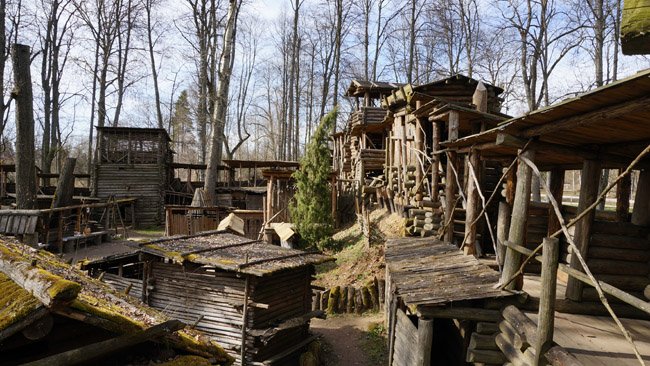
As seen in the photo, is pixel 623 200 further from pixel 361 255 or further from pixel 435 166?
pixel 361 255

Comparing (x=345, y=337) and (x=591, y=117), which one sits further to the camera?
(x=345, y=337)

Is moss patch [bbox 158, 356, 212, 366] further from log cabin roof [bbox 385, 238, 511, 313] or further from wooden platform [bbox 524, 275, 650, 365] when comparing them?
wooden platform [bbox 524, 275, 650, 365]

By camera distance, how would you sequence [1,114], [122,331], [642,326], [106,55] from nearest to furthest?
[122,331] < [642,326] < [1,114] < [106,55]

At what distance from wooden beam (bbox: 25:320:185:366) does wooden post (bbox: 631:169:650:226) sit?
23.6 ft

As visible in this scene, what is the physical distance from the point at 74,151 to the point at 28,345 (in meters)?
60.5

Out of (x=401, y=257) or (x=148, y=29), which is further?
(x=148, y=29)

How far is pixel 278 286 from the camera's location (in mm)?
10609

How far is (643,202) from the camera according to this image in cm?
652

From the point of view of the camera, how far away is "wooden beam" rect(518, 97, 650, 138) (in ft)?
12.1

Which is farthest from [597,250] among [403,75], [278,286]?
[403,75]

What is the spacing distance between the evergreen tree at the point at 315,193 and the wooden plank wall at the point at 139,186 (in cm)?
1456

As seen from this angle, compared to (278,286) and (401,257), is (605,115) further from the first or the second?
(278,286)

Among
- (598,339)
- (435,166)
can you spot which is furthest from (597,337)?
(435,166)

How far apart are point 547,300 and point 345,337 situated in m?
8.60
